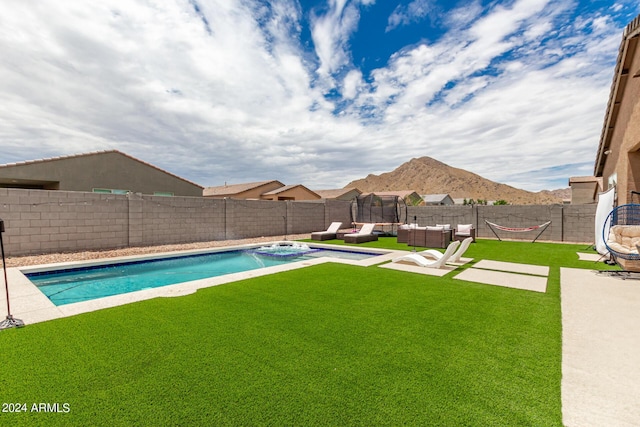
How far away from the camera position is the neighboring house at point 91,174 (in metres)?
14.7

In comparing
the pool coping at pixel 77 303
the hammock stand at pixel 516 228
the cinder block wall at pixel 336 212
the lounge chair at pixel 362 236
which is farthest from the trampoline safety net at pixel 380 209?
the pool coping at pixel 77 303

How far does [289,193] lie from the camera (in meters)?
34.2

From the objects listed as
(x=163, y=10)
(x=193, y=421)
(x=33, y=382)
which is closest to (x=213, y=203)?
(x=163, y=10)

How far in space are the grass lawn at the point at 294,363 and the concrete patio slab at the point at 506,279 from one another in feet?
3.29

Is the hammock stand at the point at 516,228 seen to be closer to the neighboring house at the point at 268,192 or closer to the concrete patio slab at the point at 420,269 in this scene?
the concrete patio slab at the point at 420,269

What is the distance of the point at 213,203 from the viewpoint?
1278 cm

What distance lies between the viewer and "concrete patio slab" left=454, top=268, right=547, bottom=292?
5.55 metres

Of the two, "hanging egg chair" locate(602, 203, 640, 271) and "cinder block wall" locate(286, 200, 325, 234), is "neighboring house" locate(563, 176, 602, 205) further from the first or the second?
"hanging egg chair" locate(602, 203, 640, 271)

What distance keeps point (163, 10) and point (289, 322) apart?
29.7ft

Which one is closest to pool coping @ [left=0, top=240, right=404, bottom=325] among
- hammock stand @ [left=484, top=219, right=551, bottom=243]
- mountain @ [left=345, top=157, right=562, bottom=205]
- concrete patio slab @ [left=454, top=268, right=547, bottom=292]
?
concrete patio slab @ [left=454, top=268, right=547, bottom=292]

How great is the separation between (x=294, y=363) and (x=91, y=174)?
1884 cm

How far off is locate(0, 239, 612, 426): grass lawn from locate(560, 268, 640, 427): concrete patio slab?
0.40 feet

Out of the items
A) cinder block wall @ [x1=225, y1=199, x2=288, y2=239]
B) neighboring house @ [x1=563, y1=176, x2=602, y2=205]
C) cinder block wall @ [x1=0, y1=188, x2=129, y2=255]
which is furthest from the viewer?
neighboring house @ [x1=563, y1=176, x2=602, y2=205]

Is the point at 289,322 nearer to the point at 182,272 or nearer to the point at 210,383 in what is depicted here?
the point at 210,383
